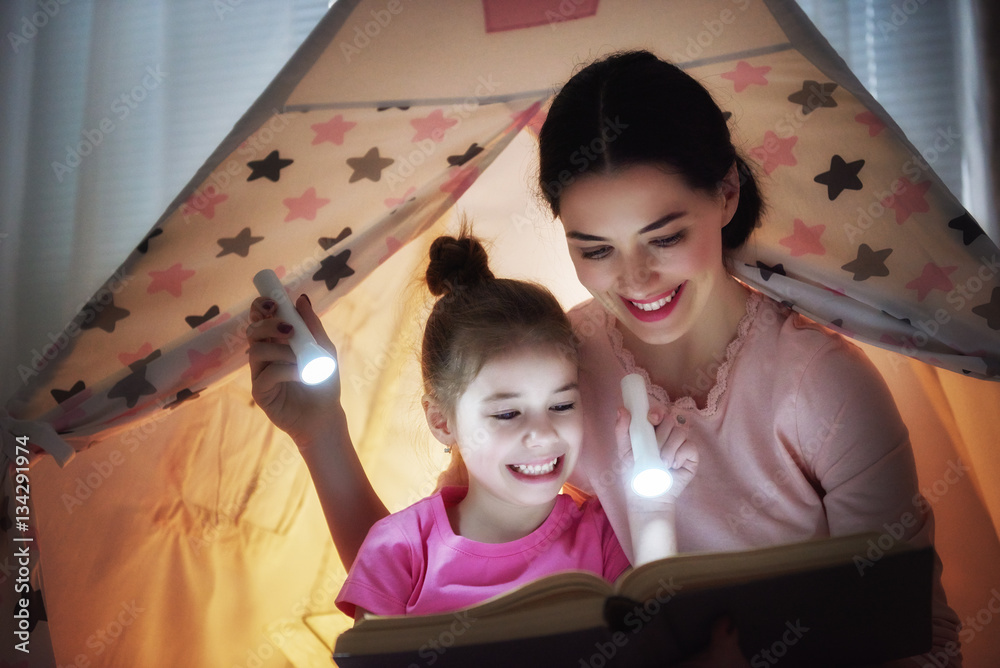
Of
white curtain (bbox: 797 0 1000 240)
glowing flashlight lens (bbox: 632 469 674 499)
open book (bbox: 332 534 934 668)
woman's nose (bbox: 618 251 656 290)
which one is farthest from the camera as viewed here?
white curtain (bbox: 797 0 1000 240)

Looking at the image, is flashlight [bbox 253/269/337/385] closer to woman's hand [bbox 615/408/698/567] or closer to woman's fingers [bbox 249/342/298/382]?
woman's fingers [bbox 249/342/298/382]

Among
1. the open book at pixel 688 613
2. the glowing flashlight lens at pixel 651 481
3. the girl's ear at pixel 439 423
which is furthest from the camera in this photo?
the girl's ear at pixel 439 423

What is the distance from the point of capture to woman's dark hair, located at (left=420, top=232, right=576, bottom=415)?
1.17 metres

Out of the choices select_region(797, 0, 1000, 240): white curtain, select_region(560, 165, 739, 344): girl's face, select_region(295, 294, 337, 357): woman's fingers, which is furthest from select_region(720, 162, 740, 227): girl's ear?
select_region(797, 0, 1000, 240): white curtain

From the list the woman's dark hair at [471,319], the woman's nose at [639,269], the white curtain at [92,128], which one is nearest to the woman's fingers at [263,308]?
the woman's dark hair at [471,319]

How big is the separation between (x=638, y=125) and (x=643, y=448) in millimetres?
432

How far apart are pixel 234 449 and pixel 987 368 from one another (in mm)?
1197

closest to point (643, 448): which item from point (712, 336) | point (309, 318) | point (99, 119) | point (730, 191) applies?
point (712, 336)

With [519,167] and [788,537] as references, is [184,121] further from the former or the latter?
[788,537]

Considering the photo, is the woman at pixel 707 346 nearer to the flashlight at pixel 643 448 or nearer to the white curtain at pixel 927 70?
the flashlight at pixel 643 448

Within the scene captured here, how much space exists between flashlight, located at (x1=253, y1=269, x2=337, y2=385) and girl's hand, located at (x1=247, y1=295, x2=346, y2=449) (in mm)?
17

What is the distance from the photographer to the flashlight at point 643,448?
99cm

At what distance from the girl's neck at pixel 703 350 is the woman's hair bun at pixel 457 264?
315mm

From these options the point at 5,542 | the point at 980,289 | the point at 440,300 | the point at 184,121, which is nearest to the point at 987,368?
the point at 980,289
